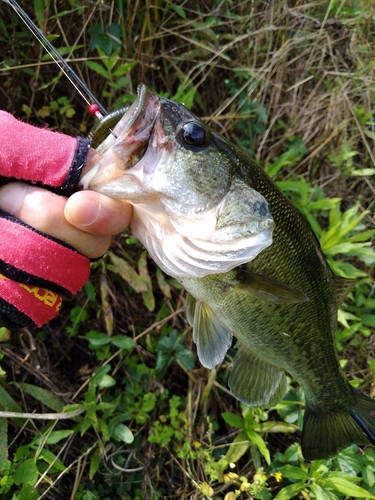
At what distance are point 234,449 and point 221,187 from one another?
4.48 ft

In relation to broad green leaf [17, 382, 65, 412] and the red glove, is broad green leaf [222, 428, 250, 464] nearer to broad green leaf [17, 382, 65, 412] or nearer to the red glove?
broad green leaf [17, 382, 65, 412]

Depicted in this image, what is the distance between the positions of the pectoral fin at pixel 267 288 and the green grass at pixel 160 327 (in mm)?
803

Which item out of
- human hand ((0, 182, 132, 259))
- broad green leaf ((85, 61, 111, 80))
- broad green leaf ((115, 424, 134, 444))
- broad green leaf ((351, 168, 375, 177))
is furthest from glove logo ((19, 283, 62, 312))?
broad green leaf ((351, 168, 375, 177))

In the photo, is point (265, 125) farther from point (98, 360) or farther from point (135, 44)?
point (98, 360)

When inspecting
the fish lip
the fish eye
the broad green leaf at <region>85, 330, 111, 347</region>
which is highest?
the fish lip

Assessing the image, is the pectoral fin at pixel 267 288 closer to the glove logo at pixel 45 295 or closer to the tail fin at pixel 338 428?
the glove logo at pixel 45 295

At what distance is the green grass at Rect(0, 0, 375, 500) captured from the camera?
1819mm

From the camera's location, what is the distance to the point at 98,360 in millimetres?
2105

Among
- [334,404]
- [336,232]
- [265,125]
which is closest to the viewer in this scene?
[334,404]

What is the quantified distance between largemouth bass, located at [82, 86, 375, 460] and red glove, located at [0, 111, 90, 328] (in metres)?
0.08

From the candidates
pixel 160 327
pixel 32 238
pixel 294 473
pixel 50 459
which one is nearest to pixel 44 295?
pixel 32 238

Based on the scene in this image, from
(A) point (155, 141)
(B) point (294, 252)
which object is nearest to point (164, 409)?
(B) point (294, 252)

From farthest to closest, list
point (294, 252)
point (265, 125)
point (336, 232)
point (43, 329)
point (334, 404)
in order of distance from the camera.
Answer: point (265, 125)
point (336, 232)
point (43, 329)
point (334, 404)
point (294, 252)

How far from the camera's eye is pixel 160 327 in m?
2.15
